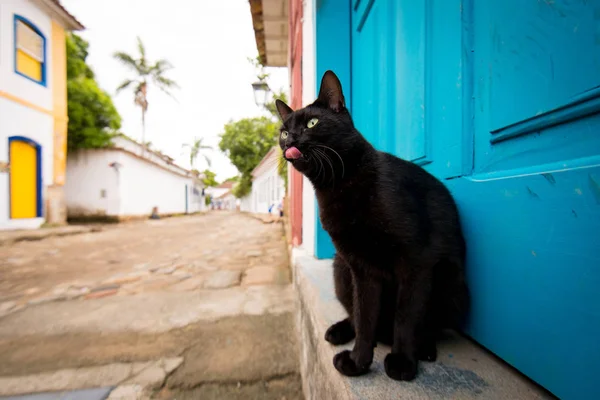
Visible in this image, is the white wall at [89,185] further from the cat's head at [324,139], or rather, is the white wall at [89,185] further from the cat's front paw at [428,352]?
the cat's front paw at [428,352]

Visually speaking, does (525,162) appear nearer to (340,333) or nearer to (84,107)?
(340,333)

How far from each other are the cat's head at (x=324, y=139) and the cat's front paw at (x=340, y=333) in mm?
590

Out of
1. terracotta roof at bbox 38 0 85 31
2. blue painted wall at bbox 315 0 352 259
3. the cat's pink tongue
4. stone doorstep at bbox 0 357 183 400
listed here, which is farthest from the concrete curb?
the cat's pink tongue

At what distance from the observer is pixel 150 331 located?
84.7 inches

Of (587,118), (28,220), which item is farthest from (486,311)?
(28,220)

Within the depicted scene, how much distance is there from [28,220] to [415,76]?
12.0m

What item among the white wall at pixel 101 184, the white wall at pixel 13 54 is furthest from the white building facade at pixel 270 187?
the white wall at pixel 13 54

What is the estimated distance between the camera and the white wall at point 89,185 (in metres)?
13.0

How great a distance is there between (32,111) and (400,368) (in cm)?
1269

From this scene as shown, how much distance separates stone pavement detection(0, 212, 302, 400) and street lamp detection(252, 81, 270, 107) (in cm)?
496

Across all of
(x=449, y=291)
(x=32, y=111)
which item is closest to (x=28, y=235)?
(x=32, y=111)

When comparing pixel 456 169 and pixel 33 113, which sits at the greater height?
pixel 33 113

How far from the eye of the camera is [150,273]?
3891mm

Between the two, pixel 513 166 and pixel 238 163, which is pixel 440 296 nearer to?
pixel 513 166
